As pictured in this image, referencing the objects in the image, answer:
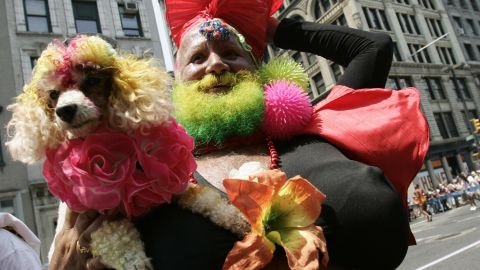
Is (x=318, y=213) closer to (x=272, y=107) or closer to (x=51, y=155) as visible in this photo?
(x=272, y=107)

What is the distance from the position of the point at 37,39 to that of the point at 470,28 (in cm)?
3657

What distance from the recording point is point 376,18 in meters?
29.4

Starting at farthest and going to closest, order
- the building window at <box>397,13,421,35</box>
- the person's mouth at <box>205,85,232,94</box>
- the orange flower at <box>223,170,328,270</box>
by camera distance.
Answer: the building window at <box>397,13,421,35</box> < the person's mouth at <box>205,85,232,94</box> < the orange flower at <box>223,170,328,270</box>

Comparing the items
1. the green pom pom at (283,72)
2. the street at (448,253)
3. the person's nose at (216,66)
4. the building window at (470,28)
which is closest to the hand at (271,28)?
the green pom pom at (283,72)

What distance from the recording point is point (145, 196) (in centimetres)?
132

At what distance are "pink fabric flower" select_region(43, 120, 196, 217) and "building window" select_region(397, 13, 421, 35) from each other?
33374 millimetres

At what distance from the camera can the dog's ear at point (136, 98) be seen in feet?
4.33

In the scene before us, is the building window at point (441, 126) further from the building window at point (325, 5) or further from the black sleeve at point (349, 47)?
the black sleeve at point (349, 47)

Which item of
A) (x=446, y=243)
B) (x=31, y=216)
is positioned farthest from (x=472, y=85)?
(x=31, y=216)

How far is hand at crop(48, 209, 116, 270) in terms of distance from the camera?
4.43 feet

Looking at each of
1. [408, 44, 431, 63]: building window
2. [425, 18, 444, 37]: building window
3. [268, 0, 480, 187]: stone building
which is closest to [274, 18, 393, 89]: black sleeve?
[268, 0, 480, 187]: stone building

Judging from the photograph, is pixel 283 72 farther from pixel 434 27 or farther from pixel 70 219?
pixel 434 27

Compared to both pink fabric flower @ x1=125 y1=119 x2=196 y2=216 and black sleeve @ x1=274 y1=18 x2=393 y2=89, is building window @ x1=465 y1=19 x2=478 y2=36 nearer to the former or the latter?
black sleeve @ x1=274 y1=18 x2=393 y2=89

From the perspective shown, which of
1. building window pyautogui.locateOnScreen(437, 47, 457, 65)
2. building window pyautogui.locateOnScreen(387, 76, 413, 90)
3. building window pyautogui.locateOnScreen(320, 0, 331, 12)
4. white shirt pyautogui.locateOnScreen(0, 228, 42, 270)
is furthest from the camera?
building window pyautogui.locateOnScreen(437, 47, 457, 65)
